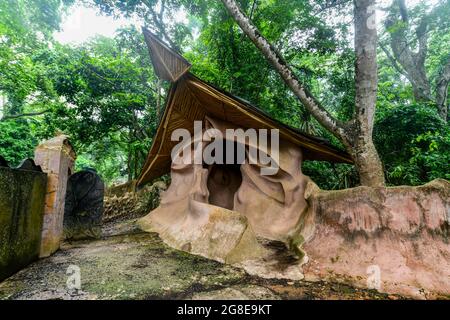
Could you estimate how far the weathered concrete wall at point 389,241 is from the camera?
2.64 meters

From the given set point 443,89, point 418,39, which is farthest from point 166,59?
point 418,39

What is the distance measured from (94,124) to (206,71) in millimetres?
5376

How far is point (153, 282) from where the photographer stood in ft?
9.11

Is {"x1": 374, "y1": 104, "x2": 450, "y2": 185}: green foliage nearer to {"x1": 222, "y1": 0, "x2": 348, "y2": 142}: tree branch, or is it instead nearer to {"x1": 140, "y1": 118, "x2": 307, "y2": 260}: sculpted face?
{"x1": 222, "y1": 0, "x2": 348, "y2": 142}: tree branch

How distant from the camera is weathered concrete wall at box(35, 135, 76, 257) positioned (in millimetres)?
3944

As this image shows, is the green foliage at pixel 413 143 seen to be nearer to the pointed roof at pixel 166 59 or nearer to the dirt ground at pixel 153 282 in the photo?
the dirt ground at pixel 153 282

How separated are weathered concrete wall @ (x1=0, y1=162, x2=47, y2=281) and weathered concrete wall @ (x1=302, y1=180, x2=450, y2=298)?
3960 millimetres

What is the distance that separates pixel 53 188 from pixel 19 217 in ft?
3.26

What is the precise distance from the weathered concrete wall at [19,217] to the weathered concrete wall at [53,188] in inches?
4.6

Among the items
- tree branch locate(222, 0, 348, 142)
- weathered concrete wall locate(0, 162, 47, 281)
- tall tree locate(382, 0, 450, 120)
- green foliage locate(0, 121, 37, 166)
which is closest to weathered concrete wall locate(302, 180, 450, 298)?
tree branch locate(222, 0, 348, 142)

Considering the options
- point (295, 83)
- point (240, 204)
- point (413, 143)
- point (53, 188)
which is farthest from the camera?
point (240, 204)

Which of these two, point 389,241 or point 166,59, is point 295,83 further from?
point 389,241

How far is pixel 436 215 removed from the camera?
2768mm

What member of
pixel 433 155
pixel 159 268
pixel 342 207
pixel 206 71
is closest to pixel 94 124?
pixel 206 71
